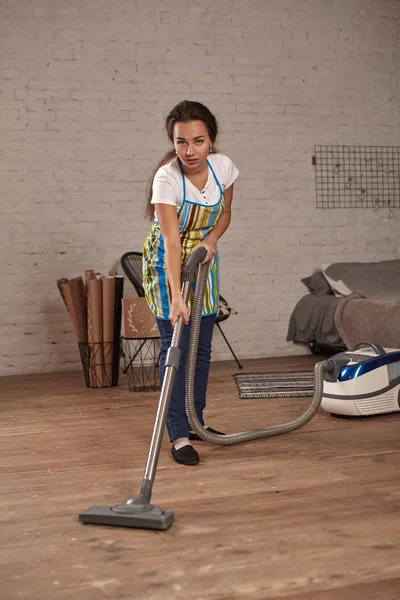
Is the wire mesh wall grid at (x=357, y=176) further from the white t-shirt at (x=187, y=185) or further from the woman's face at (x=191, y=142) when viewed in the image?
the woman's face at (x=191, y=142)

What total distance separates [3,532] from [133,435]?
3.86 feet

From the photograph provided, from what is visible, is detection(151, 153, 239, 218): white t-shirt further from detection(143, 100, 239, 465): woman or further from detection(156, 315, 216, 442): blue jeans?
detection(156, 315, 216, 442): blue jeans

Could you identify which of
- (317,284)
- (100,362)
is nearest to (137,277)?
(100,362)

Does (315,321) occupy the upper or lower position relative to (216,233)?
lower

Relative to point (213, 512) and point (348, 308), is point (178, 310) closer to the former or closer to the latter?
point (213, 512)

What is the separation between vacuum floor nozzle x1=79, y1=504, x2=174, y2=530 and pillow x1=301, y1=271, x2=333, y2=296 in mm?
3679

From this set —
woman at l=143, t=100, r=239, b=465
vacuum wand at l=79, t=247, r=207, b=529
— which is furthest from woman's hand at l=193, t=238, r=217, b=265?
vacuum wand at l=79, t=247, r=207, b=529

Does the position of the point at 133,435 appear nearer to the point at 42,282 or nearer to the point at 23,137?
the point at 42,282

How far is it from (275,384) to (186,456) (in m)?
1.67

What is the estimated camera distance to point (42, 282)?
17.3 feet

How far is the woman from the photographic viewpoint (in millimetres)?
2562

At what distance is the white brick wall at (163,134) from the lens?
5.23 metres

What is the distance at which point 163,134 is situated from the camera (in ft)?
17.9

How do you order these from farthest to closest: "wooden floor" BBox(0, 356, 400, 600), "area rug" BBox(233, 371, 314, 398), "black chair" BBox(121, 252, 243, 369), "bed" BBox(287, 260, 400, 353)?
"black chair" BBox(121, 252, 243, 369) < "bed" BBox(287, 260, 400, 353) < "area rug" BBox(233, 371, 314, 398) < "wooden floor" BBox(0, 356, 400, 600)
